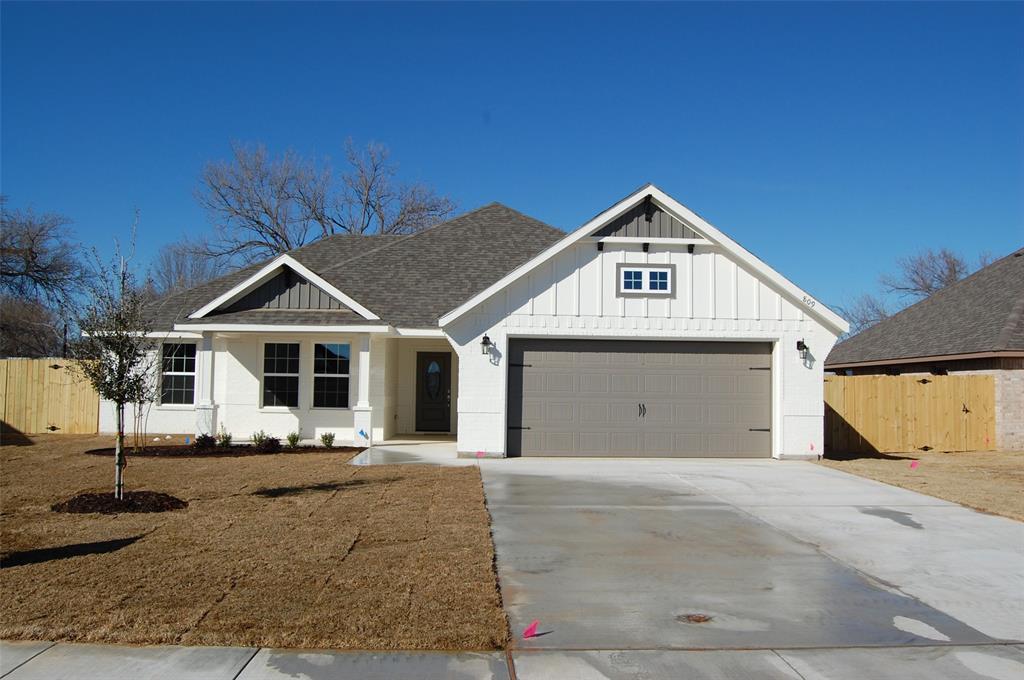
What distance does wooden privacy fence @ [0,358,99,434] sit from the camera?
19547 mm

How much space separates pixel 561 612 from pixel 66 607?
3.68m

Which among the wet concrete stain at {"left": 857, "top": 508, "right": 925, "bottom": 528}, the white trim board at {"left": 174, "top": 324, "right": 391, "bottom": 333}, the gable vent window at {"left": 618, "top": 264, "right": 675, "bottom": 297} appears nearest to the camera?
the wet concrete stain at {"left": 857, "top": 508, "right": 925, "bottom": 528}

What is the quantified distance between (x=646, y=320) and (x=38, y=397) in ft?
51.0

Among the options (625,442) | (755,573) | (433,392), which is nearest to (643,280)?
(625,442)

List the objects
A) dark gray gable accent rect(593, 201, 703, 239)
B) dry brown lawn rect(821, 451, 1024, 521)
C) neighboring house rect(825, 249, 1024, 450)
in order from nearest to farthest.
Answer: dry brown lawn rect(821, 451, 1024, 521)
dark gray gable accent rect(593, 201, 703, 239)
neighboring house rect(825, 249, 1024, 450)

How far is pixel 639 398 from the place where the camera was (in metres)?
15.9

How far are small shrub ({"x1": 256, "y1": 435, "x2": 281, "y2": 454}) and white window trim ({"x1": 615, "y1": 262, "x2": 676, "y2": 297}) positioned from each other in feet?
25.6

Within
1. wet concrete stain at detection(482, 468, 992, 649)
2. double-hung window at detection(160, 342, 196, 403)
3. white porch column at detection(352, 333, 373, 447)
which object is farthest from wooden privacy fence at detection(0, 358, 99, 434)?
wet concrete stain at detection(482, 468, 992, 649)

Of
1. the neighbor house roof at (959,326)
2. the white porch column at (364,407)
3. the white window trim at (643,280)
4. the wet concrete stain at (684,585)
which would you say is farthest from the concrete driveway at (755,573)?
the neighbor house roof at (959,326)

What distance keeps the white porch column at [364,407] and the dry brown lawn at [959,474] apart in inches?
379

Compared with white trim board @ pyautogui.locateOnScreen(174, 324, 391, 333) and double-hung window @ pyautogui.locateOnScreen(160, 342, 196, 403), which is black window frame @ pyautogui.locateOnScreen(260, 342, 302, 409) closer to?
white trim board @ pyautogui.locateOnScreen(174, 324, 391, 333)

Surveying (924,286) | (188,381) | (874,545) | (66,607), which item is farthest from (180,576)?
(924,286)

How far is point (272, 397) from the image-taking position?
59.7 ft

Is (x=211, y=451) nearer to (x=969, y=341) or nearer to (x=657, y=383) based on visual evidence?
(x=657, y=383)
